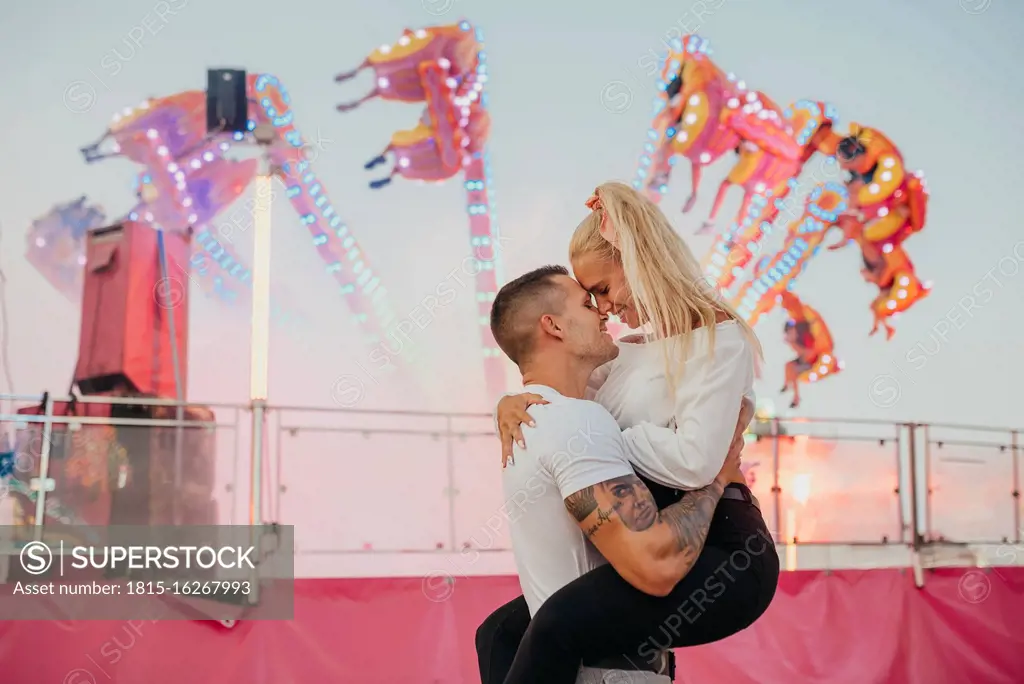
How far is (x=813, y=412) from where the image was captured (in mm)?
6434

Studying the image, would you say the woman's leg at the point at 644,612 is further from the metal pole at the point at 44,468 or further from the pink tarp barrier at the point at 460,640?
the metal pole at the point at 44,468

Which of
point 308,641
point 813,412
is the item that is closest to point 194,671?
point 308,641

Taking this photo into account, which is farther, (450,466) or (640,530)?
(450,466)

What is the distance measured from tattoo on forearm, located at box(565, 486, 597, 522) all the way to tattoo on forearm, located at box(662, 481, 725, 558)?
138mm

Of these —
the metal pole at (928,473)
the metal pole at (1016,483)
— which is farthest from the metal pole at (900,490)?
the metal pole at (1016,483)

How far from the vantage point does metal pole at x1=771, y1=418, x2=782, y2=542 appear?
576cm

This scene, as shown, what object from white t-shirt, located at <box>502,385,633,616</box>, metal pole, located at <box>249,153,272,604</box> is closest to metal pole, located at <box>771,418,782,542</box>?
metal pole, located at <box>249,153,272,604</box>

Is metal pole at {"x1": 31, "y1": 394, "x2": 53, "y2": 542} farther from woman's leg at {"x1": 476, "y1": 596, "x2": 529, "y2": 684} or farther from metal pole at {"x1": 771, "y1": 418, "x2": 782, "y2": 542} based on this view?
metal pole at {"x1": 771, "y1": 418, "x2": 782, "y2": 542}

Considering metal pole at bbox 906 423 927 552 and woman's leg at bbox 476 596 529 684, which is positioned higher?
metal pole at bbox 906 423 927 552

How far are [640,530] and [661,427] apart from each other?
0.90 feet

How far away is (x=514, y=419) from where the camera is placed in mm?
1921

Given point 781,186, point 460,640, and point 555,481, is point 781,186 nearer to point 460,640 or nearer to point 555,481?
point 460,640

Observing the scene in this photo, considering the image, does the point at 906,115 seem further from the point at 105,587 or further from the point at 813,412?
the point at 105,587

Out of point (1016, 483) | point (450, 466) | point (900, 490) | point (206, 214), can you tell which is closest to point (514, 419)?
point (450, 466)
